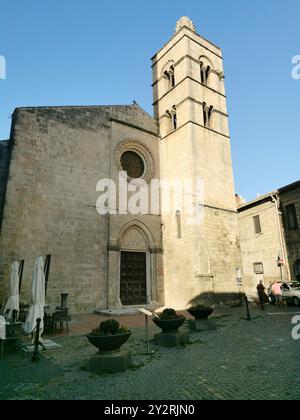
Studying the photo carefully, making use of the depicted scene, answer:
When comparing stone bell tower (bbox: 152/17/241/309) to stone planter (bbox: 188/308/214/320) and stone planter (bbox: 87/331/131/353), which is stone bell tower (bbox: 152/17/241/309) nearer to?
stone planter (bbox: 188/308/214/320)

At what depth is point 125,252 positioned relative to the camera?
16031 millimetres

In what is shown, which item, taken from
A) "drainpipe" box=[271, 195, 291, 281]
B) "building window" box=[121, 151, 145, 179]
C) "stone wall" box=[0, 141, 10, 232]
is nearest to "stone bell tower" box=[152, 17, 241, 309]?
"building window" box=[121, 151, 145, 179]

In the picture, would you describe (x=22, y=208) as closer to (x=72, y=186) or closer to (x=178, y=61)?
(x=72, y=186)

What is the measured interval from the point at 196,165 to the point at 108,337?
12.8m

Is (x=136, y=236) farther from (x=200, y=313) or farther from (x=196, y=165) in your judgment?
(x=200, y=313)

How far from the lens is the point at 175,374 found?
5078 millimetres

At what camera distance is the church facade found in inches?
520

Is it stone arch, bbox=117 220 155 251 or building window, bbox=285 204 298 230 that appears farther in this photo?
building window, bbox=285 204 298 230

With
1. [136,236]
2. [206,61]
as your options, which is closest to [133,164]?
[136,236]

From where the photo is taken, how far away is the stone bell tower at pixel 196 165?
609 inches

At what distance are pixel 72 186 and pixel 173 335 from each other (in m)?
9.78

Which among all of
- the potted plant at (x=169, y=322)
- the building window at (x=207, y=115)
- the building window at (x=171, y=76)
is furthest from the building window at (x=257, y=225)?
the potted plant at (x=169, y=322)

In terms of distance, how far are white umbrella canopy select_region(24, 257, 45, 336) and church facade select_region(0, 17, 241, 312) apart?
488 cm
